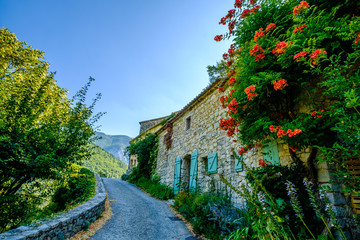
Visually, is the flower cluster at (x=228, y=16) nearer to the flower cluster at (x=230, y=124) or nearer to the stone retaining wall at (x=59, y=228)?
the flower cluster at (x=230, y=124)

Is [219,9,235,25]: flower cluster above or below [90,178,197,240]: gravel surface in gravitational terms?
above

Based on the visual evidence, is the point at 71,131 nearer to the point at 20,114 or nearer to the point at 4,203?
the point at 20,114

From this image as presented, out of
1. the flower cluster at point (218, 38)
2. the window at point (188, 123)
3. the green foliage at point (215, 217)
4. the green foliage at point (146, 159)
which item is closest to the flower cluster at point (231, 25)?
the flower cluster at point (218, 38)

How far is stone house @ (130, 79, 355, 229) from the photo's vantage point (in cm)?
369

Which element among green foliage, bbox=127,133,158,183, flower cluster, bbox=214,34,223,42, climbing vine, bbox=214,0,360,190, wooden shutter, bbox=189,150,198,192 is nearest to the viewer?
climbing vine, bbox=214,0,360,190

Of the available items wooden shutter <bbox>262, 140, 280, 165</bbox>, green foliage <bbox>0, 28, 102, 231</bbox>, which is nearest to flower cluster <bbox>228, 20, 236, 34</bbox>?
wooden shutter <bbox>262, 140, 280, 165</bbox>

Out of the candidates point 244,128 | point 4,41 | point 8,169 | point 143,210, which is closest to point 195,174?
point 143,210

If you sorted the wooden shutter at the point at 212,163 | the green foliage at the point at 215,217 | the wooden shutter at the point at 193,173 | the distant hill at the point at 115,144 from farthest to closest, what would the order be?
the distant hill at the point at 115,144, the wooden shutter at the point at 193,173, the wooden shutter at the point at 212,163, the green foliage at the point at 215,217

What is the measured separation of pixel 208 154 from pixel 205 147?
420mm

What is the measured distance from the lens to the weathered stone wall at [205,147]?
16.2ft

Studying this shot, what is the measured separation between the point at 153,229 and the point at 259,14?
5506 mm

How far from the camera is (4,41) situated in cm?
768

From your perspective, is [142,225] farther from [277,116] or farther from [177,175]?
[277,116]

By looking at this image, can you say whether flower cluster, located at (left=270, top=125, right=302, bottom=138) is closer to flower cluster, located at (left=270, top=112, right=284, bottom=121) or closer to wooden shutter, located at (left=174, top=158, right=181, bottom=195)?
flower cluster, located at (left=270, top=112, right=284, bottom=121)
